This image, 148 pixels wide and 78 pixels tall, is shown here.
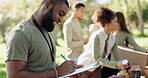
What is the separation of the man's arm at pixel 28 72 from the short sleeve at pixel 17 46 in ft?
0.11

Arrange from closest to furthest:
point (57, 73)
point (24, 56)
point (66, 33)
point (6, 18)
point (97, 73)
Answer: point (24, 56) → point (57, 73) → point (97, 73) → point (66, 33) → point (6, 18)

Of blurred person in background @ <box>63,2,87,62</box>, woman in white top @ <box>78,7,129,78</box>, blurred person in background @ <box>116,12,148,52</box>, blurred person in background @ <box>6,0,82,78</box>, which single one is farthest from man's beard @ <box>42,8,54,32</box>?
blurred person in background @ <box>116,12,148,52</box>

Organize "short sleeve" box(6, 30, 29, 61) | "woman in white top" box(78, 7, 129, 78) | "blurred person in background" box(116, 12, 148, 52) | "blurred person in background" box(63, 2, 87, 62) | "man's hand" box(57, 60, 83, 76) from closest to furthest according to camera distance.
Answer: "short sleeve" box(6, 30, 29, 61)
"man's hand" box(57, 60, 83, 76)
"woman in white top" box(78, 7, 129, 78)
"blurred person in background" box(63, 2, 87, 62)
"blurred person in background" box(116, 12, 148, 52)

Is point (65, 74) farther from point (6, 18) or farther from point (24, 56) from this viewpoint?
point (6, 18)

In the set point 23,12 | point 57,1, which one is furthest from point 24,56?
point 23,12

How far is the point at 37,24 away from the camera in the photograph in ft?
5.57

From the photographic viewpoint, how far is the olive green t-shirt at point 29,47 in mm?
1553

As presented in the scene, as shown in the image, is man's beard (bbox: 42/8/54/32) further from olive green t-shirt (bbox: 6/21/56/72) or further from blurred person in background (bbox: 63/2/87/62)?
blurred person in background (bbox: 63/2/87/62)

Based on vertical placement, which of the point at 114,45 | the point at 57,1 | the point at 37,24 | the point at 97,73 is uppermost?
the point at 57,1

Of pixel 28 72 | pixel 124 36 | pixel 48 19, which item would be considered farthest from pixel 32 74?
pixel 124 36

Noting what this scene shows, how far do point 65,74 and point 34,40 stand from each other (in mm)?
258

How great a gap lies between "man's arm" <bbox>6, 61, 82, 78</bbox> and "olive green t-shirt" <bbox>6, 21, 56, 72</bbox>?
32 mm

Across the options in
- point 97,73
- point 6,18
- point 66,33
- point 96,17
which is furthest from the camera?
point 6,18

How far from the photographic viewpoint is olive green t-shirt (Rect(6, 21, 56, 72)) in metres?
1.55
